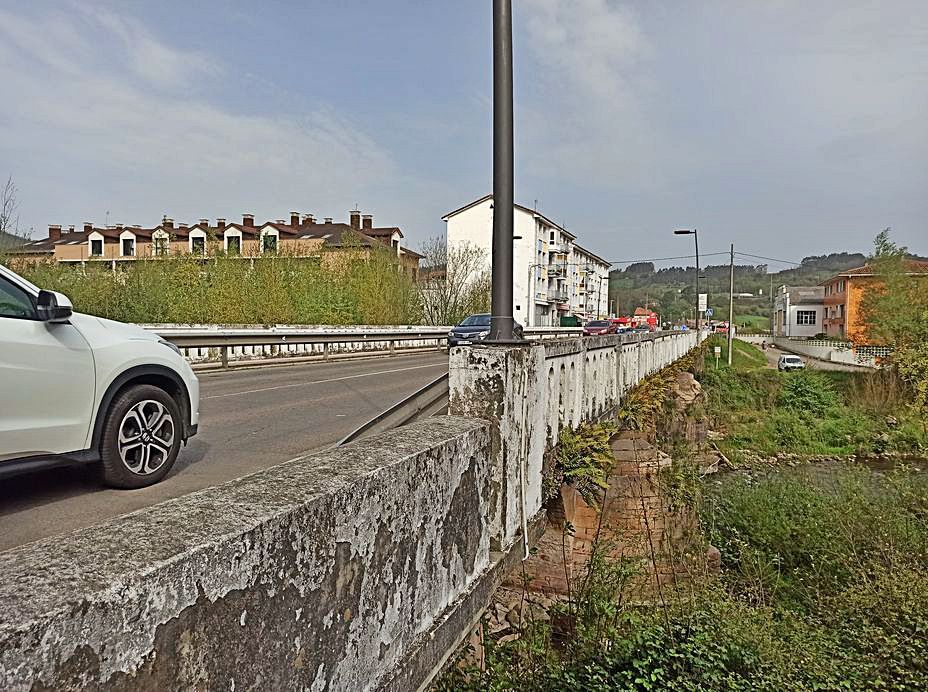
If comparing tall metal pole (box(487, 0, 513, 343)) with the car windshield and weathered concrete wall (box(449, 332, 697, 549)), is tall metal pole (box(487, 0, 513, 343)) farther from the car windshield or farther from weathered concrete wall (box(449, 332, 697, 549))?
the car windshield

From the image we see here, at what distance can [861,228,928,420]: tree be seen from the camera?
3150 cm

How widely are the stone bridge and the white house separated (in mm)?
105412

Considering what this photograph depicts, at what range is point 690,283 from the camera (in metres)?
110

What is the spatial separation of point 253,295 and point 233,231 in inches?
1348

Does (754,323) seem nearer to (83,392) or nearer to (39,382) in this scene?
(83,392)

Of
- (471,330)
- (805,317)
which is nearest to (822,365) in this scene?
(471,330)

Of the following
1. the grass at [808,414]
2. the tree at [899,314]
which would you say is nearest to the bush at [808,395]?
the grass at [808,414]

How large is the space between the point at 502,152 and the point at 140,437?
10.5 ft

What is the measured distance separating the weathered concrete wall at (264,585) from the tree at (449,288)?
37.1 meters

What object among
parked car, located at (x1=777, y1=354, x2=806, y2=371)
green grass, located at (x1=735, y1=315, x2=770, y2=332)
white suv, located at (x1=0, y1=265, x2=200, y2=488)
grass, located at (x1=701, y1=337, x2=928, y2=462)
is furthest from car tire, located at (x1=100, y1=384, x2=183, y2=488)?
green grass, located at (x1=735, y1=315, x2=770, y2=332)

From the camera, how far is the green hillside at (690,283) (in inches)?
4510

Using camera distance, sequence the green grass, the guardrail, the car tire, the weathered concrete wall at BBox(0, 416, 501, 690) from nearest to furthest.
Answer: the weathered concrete wall at BBox(0, 416, 501, 690), the car tire, the guardrail, the green grass

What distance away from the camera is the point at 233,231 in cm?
5931

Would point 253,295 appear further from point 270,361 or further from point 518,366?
point 518,366
